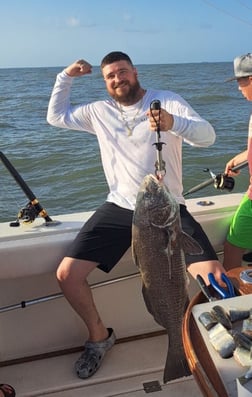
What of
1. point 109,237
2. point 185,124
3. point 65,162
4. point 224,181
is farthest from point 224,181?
point 65,162

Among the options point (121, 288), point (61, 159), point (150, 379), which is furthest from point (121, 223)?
point (61, 159)

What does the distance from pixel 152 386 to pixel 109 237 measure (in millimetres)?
902

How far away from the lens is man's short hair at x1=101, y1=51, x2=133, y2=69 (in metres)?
3.25

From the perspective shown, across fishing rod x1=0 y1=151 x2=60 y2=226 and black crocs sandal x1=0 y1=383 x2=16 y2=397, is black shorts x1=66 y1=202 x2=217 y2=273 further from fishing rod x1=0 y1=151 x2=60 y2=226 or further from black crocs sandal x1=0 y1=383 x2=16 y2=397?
black crocs sandal x1=0 y1=383 x2=16 y2=397

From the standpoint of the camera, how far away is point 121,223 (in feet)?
9.86

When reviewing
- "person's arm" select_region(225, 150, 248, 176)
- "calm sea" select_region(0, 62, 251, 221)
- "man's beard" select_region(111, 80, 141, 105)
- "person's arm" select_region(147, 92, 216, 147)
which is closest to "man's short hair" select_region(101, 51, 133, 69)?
"man's beard" select_region(111, 80, 141, 105)

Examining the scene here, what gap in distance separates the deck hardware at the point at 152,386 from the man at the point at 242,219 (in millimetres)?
845

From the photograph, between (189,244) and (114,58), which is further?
(114,58)

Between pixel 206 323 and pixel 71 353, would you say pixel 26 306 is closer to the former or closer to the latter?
pixel 71 353

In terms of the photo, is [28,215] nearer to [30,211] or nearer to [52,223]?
[30,211]

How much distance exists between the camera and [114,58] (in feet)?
10.7

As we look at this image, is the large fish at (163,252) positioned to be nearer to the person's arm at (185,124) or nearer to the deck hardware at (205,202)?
the person's arm at (185,124)

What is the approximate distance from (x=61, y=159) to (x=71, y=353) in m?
7.43

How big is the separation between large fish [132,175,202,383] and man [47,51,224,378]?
0.31 m
